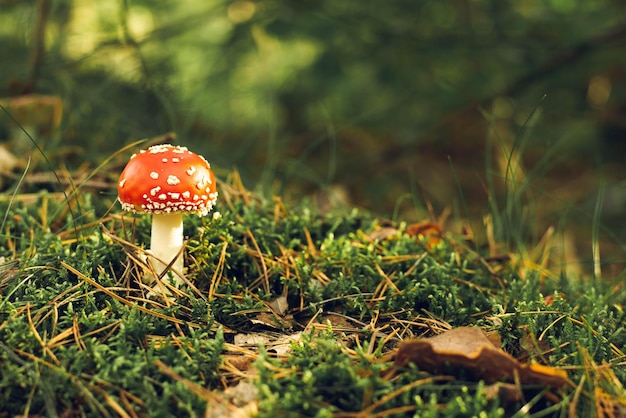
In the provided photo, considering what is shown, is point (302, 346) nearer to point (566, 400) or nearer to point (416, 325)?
point (416, 325)

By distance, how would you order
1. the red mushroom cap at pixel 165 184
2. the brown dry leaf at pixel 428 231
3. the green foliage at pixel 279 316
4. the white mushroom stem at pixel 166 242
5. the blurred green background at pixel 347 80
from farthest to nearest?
the blurred green background at pixel 347 80, the brown dry leaf at pixel 428 231, the white mushroom stem at pixel 166 242, the red mushroom cap at pixel 165 184, the green foliage at pixel 279 316

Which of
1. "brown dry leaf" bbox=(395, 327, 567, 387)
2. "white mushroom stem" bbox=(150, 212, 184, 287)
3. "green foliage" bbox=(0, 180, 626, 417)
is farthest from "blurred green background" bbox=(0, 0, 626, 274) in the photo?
"brown dry leaf" bbox=(395, 327, 567, 387)

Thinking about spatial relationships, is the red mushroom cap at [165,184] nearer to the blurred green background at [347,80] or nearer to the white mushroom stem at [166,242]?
the white mushroom stem at [166,242]

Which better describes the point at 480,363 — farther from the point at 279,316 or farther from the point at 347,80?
the point at 347,80

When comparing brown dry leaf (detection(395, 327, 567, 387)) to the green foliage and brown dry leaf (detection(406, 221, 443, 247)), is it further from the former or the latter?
brown dry leaf (detection(406, 221, 443, 247))

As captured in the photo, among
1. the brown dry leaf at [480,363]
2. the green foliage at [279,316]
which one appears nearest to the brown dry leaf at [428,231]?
the green foliage at [279,316]

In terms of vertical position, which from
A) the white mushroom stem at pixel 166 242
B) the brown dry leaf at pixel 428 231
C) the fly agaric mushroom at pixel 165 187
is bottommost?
the brown dry leaf at pixel 428 231

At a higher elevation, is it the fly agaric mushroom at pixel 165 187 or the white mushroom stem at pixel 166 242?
the fly agaric mushroom at pixel 165 187
